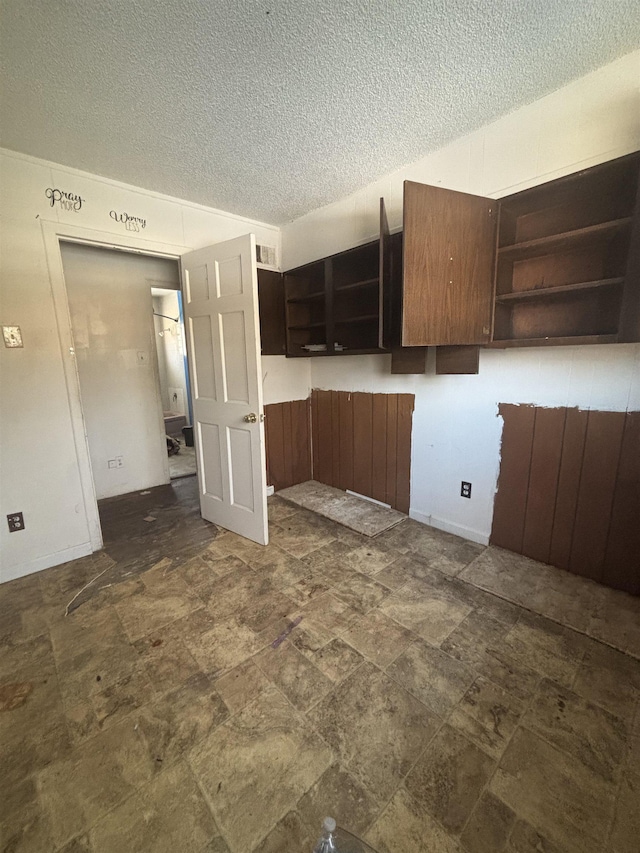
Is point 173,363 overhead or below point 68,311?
below

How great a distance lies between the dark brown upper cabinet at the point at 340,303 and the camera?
2619mm

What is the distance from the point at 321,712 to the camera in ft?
4.43

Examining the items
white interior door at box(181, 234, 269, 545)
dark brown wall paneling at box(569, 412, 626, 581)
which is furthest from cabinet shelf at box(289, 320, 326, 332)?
dark brown wall paneling at box(569, 412, 626, 581)

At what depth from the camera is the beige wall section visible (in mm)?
3262

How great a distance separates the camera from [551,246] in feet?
6.20

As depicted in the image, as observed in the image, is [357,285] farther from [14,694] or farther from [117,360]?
[14,694]

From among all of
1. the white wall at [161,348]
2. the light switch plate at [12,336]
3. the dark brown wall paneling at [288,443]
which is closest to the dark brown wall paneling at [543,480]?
the dark brown wall paneling at [288,443]

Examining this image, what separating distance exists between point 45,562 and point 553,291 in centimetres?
357

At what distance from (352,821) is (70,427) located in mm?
2565

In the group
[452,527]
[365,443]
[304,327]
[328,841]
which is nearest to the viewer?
[328,841]

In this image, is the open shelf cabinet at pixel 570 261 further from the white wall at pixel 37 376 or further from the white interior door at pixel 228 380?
the white wall at pixel 37 376

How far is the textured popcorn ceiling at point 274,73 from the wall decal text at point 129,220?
0.25m

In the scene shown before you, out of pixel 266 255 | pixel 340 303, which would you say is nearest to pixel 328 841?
pixel 340 303

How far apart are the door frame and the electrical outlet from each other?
0.35 metres
